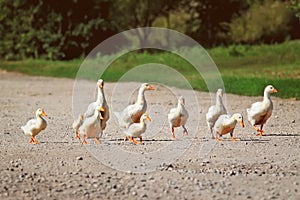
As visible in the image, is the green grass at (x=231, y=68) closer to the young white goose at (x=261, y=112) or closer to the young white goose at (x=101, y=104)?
the young white goose at (x=261, y=112)

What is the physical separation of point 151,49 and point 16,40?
24.9ft

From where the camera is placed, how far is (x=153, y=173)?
373 inches

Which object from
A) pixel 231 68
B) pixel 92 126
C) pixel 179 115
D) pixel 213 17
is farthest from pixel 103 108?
pixel 213 17

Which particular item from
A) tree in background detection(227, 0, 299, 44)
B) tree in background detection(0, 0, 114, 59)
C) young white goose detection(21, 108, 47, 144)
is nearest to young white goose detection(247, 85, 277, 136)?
young white goose detection(21, 108, 47, 144)

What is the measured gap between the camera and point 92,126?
11.7 metres

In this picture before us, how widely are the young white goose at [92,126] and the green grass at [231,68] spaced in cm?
947

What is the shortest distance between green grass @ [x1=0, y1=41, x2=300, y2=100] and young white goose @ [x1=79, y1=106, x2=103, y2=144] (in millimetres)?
9469

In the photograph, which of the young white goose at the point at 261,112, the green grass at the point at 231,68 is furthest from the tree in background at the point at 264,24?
the young white goose at the point at 261,112

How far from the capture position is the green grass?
74.2ft

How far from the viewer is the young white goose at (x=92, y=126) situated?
38.4 feet

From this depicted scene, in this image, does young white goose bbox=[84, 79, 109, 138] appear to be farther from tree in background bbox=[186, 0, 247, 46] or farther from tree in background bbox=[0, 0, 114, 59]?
tree in background bbox=[186, 0, 247, 46]

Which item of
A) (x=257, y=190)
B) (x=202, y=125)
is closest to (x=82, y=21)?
(x=202, y=125)

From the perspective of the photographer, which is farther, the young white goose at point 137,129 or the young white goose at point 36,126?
the young white goose at point 36,126

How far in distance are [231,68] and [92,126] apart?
2110 centimetres
